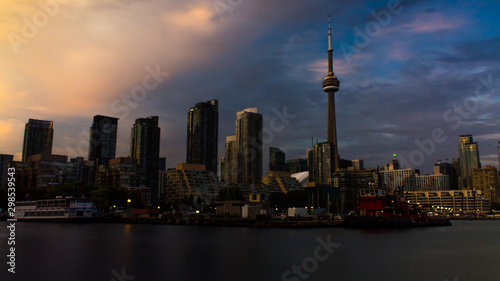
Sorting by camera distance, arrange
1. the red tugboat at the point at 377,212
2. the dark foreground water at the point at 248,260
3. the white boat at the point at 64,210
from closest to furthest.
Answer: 1. the dark foreground water at the point at 248,260
2. the red tugboat at the point at 377,212
3. the white boat at the point at 64,210

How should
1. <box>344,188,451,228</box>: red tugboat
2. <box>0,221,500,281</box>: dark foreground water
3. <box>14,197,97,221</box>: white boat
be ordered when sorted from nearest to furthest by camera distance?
<box>0,221,500,281</box>: dark foreground water
<box>344,188,451,228</box>: red tugboat
<box>14,197,97,221</box>: white boat

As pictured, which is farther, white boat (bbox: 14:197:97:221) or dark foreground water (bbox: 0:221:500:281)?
white boat (bbox: 14:197:97:221)

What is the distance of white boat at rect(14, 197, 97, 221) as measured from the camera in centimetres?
13275

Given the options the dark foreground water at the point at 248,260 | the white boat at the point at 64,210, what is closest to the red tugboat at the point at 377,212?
the dark foreground water at the point at 248,260

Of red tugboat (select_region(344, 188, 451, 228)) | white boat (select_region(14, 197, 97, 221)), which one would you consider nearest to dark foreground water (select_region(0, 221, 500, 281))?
red tugboat (select_region(344, 188, 451, 228))

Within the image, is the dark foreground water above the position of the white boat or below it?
below

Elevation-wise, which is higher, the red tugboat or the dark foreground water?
the red tugboat

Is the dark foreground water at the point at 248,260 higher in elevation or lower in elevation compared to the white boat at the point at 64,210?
lower

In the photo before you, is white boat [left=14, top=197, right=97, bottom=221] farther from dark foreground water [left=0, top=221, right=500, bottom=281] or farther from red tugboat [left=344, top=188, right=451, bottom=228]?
red tugboat [left=344, top=188, right=451, bottom=228]

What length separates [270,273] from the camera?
4191cm

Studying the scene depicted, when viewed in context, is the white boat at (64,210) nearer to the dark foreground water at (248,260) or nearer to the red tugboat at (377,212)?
the dark foreground water at (248,260)

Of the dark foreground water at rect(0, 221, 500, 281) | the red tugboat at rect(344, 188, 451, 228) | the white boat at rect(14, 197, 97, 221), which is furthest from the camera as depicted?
the white boat at rect(14, 197, 97, 221)

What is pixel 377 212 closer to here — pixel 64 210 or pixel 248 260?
pixel 248 260

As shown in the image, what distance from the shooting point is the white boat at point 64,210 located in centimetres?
13275
